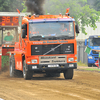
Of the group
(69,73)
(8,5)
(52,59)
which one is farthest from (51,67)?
(8,5)

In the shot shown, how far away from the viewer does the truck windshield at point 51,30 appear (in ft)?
42.1

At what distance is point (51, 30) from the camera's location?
42.6 ft

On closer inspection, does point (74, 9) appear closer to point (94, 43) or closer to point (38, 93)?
point (94, 43)

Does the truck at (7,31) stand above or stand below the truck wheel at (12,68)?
above

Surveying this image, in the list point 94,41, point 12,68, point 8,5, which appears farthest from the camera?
point 8,5

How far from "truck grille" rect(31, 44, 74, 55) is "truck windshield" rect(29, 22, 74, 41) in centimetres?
33

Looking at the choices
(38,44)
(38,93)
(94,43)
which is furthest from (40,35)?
(94,43)

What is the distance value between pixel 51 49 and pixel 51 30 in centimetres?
80

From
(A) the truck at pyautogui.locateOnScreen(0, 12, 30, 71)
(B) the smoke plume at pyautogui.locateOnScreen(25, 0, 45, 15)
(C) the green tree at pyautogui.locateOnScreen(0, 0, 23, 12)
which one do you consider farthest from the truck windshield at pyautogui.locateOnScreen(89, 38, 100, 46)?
(C) the green tree at pyautogui.locateOnScreen(0, 0, 23, 12)

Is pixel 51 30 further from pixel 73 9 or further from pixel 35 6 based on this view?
pixel 73 9

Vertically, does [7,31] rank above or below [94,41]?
above

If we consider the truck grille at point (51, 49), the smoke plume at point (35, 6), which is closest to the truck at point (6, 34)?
the smoke plume at point (35, 6)

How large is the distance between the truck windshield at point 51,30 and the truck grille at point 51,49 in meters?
0.33

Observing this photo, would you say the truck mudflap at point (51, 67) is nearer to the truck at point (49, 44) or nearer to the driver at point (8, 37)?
the truck at point (49, 44)
